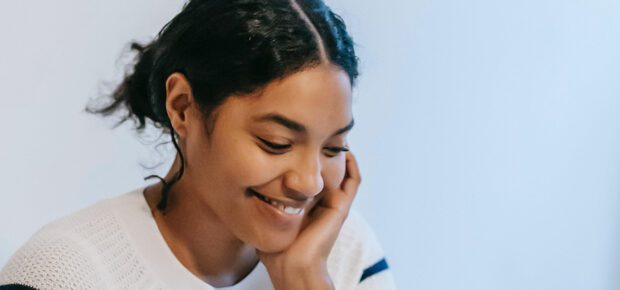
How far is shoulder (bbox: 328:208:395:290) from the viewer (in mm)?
1200

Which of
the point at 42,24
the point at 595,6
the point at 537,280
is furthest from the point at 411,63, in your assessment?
the point at 42,24

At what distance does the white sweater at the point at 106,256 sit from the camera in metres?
0.93

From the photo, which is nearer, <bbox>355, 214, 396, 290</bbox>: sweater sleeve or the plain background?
<bbox>355, 214, 396, 290</bbox>: sweater sleeve

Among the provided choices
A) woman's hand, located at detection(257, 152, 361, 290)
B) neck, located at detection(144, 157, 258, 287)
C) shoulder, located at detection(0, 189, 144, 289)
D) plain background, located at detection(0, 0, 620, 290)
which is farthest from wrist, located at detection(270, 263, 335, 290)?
plain background, located at detection(0, 0, 620, 290)

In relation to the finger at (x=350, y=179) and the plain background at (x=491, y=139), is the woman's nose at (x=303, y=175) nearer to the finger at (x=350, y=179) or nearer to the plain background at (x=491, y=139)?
the finger at (x=350, y=179)

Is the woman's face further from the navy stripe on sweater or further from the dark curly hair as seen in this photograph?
the navy stripe on sweater

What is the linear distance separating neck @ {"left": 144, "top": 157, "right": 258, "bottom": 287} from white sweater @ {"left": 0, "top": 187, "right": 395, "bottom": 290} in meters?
0.02

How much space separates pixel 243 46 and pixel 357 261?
17.0 inches

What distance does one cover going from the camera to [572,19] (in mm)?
1694

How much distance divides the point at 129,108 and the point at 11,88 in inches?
7.9

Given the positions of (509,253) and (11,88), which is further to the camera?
Answer: (509,253)

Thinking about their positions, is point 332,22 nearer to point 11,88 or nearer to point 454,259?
point 11,88

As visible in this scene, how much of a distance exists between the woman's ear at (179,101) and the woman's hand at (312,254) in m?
0.20

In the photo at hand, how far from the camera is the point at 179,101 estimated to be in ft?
3.18
